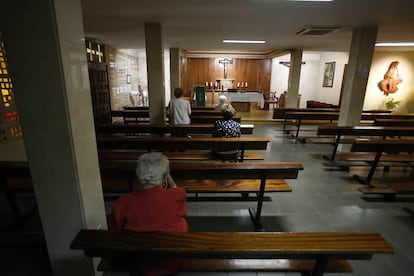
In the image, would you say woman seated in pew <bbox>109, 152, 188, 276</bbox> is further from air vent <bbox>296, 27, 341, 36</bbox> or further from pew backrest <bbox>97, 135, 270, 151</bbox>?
air vent <bbox>296, 27, 341, 36</bbox>

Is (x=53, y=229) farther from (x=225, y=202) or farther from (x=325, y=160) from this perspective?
(x=325, y=160)

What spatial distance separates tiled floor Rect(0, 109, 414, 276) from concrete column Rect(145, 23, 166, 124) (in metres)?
2.72

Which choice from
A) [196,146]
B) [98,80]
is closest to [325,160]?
[196,146]

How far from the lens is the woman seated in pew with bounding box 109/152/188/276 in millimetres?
1263

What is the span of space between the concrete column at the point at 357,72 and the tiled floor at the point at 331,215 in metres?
2.04

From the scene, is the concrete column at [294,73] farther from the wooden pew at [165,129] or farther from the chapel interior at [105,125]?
the wooden pew at [165,129]

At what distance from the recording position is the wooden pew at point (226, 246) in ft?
3.92

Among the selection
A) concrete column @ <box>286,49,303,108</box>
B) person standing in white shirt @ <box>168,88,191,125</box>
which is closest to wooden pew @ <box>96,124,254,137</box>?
person standing in white shirt @ <box>168,88,191,125</box>

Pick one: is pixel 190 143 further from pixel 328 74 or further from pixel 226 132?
pixel 328 74

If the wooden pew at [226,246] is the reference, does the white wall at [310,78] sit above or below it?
above

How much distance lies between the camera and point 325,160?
4.79 meters

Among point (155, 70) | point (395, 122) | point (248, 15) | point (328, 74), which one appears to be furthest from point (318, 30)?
point (328, 74)

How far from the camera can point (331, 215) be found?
9.45 ft

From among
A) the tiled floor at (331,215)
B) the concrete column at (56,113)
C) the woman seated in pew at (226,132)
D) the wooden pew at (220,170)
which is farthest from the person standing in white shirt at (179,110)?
the concrete column at (56,113)
